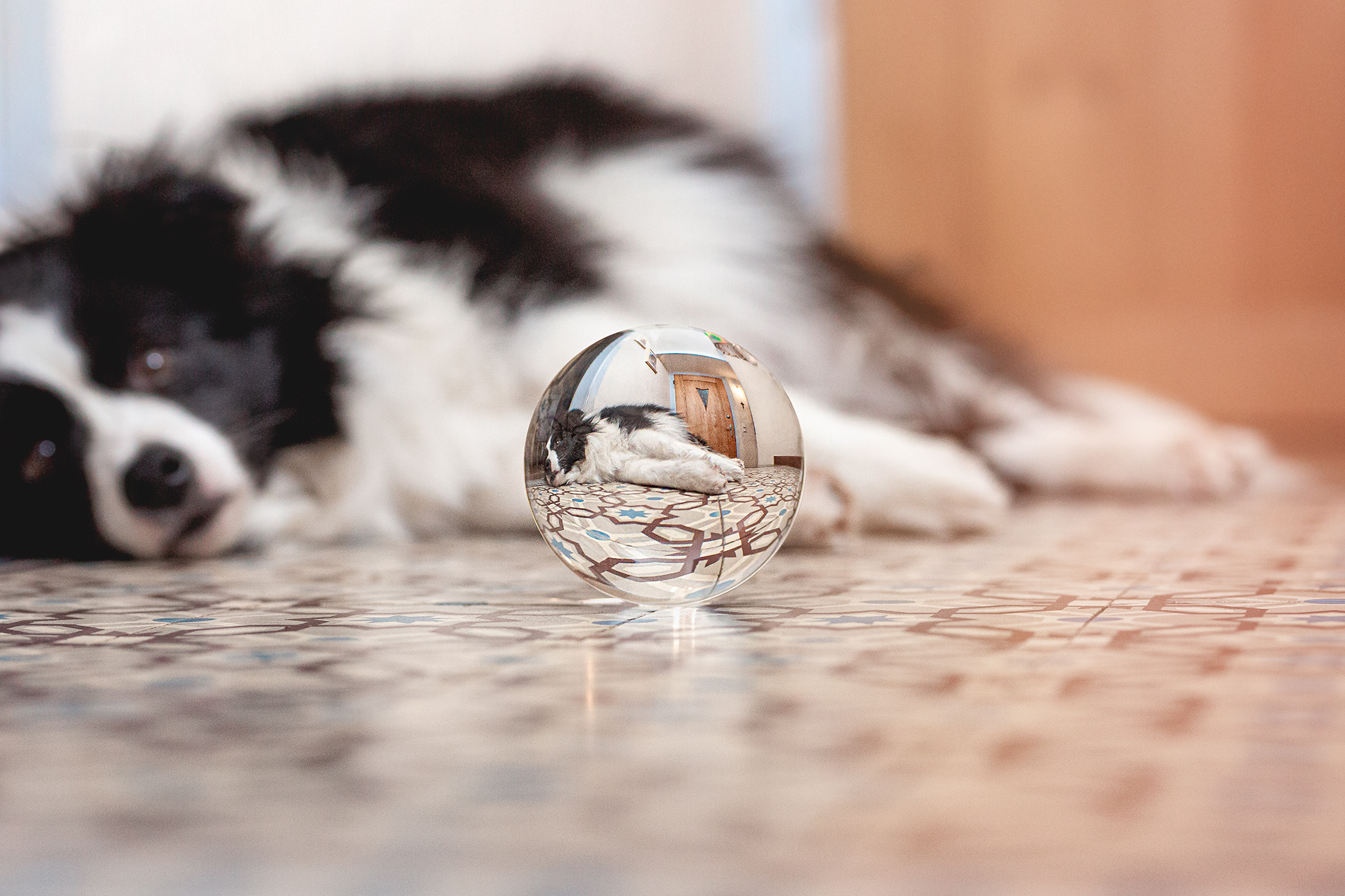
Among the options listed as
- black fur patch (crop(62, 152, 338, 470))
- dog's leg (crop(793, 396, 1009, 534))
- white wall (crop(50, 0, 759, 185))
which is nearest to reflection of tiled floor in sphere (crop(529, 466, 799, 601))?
dog's leg (crop(793, 396, 1009, 534))

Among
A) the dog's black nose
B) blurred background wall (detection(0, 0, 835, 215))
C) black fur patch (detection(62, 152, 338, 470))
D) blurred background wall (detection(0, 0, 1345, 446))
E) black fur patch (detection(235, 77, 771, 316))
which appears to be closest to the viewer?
the dog's black nose

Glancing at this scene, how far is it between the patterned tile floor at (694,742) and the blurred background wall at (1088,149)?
182cm

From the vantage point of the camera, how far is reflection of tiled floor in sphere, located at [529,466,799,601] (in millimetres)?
792

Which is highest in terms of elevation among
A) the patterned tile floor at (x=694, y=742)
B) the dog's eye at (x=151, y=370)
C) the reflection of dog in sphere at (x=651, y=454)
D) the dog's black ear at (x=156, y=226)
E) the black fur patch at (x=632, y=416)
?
the dog's black ear at (x=156, y=226)

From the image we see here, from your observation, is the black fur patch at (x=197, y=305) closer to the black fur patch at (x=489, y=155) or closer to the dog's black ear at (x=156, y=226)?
the dog's black ear at (x=156, y=226)

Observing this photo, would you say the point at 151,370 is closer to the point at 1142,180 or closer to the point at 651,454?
the point at 651,454

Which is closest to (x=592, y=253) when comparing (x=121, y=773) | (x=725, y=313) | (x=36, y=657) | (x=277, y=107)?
(x=725, y=313)

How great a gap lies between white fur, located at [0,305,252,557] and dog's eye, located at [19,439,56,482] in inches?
2.0

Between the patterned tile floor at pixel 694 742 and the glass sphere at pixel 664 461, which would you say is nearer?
the patterned tile floor at pixel 694 742

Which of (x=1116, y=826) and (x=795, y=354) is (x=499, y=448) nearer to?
(x=795, y=354)

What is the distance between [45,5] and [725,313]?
1.20 meters

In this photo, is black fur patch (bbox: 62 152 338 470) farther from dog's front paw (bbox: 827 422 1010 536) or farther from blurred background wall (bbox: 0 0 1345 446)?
blurred background wall (bbox: 0 0 1345 446)

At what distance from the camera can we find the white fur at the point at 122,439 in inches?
55.1

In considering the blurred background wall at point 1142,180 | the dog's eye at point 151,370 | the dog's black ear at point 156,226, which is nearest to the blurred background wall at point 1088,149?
the blurred background wall at point 1142,180
